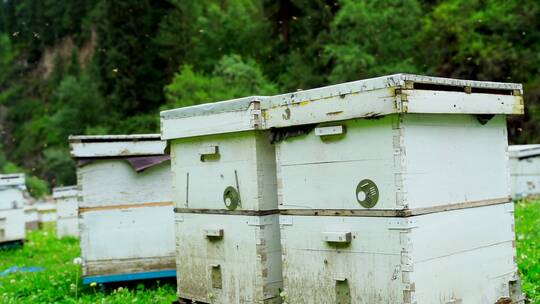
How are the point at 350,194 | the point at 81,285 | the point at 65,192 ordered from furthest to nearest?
the point at 65,192
the point at 81,285
the point at 350,194

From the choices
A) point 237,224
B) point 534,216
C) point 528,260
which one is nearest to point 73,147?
point 237,224

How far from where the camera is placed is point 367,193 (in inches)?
137

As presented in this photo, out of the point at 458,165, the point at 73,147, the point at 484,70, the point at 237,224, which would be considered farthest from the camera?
the point at 484,70

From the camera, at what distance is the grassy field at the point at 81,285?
5373 mm

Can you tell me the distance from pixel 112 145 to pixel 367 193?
11.0 feet

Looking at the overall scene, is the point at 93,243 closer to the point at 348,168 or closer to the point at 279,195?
the point at 279,195

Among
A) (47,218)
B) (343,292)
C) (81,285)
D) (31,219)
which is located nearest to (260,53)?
(47,218)

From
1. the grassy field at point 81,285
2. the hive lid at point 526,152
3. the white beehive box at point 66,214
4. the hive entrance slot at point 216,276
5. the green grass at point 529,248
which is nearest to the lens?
the hive entrance slot at point 216,276

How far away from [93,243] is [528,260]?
3982 millimetres

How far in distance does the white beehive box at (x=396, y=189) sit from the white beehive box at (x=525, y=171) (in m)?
7.25

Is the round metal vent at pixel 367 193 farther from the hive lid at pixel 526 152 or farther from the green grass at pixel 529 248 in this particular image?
the hive lid at pixel 526 152

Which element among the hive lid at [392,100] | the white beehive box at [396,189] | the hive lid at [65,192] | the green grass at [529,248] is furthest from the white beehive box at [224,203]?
the hive lid at [65,192]

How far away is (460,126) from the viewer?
12.2 ft

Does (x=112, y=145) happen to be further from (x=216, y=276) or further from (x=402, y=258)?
(x=402, y=258)
